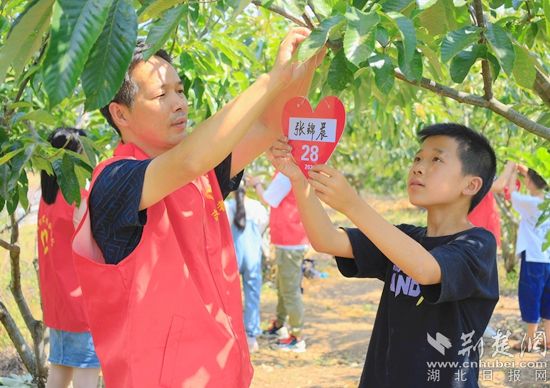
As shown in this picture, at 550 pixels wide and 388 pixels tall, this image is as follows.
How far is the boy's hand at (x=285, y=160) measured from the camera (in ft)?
5.48

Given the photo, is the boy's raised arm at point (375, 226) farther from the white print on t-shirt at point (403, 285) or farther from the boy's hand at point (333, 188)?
the white print on t-shirt at point (403, 285)

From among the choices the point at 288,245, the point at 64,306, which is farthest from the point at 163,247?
the point at 288,245

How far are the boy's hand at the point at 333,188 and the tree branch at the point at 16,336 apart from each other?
1.90m

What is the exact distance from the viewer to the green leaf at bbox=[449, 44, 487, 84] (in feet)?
4.81

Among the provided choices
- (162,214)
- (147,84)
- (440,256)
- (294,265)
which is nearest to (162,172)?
(162,214)

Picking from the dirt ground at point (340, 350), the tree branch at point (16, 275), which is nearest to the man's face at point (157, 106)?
the tree branch at point (16, 275)

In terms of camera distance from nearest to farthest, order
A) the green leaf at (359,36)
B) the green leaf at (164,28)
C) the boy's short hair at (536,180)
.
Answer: the green leaf at (359,36) < the green leaf at (164,28) < the boy's short hair at (536,180)

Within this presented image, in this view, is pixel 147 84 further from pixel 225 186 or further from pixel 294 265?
pixel 294 265

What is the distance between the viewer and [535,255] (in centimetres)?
528

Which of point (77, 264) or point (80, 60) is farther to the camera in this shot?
point (77, 264)

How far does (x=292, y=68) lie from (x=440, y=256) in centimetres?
57

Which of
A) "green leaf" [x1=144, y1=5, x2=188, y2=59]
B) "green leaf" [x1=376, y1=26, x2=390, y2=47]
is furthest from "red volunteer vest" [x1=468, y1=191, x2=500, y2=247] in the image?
"green leaf" [x1=144, y1=5, x2=188, y2=59]

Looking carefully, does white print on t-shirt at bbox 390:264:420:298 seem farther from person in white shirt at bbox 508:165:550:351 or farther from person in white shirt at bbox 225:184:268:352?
person in white shirt at bbox 225:184:268:352

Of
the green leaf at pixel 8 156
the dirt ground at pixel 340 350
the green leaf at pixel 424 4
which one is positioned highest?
the green leaf at pixel 424 4
